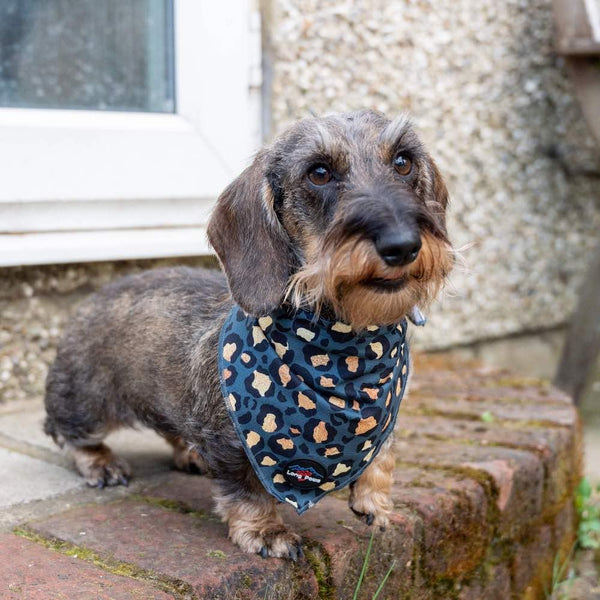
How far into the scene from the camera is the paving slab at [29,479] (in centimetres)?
260

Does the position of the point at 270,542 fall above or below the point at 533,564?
above

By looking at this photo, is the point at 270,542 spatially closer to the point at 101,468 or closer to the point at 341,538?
the point at 341,538

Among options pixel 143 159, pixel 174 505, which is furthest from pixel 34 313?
pixel 174 505

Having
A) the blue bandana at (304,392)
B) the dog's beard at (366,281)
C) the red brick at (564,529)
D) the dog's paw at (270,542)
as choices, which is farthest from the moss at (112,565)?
the red brick at (564,529)

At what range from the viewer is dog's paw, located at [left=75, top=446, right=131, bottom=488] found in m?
2.77

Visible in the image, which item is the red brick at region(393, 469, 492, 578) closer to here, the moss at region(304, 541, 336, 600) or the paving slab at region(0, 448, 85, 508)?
the moss at region(304, 541, 336, 600)

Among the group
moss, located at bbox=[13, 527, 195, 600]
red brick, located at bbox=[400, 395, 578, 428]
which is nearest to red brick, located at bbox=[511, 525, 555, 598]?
red brick, located at bbox=[400, 395, 578, 428]

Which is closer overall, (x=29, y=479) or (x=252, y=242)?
(x=252, y=242)

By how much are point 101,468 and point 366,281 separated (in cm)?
129

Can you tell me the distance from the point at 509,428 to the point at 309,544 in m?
1.46

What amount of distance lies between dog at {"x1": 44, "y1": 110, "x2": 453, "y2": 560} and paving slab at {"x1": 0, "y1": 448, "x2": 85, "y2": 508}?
0.34 ft

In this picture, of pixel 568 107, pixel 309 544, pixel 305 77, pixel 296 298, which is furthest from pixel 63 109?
pixel 568 107

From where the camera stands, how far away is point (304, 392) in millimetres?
2150

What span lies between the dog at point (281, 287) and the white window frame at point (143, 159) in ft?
3.30
